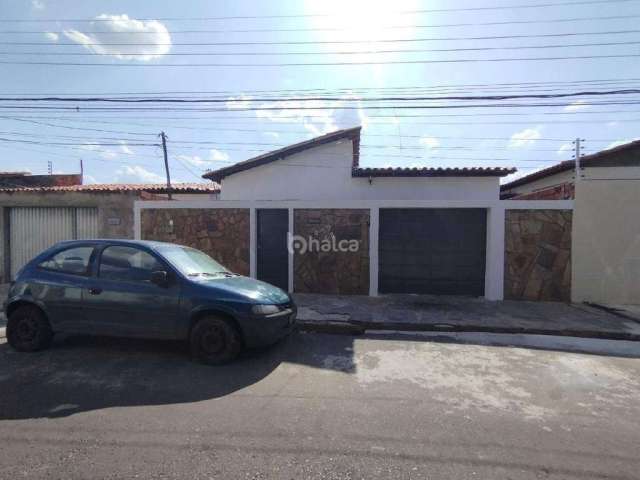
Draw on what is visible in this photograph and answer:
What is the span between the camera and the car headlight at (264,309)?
458cm

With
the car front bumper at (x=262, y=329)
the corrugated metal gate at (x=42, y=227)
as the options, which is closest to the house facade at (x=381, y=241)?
the corrugated metal gate at (x=42, y=227)

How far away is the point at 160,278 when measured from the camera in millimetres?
4562

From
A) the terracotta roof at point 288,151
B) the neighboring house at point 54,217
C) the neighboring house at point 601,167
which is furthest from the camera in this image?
the terracotta roof at point 288,151

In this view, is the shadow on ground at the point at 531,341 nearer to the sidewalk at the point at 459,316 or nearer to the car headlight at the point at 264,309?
the sidewalk at the point at 459,316

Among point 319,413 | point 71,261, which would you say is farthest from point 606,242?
point 71,261

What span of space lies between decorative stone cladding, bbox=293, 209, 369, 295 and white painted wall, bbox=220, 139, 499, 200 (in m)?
3.29

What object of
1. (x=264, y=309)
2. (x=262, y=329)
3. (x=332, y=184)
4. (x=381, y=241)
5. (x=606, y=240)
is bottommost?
(x=262, y=329)

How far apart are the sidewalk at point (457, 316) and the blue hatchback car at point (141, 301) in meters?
1.92

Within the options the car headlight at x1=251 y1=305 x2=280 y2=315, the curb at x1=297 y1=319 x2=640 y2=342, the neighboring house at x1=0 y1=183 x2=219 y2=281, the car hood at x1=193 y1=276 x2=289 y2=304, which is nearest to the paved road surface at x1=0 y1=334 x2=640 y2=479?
the car headlight at x1=251 y1=305 x2=280 y2=315

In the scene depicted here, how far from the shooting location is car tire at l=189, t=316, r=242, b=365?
457 centimetres

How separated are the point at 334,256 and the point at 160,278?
5275mm

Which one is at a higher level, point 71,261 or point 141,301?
point 71,261

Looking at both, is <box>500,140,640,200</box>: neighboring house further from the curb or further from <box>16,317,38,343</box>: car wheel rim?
<box>16,317,38,343</box>: car wheel rim

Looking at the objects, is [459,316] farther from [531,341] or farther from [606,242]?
[606,242]
